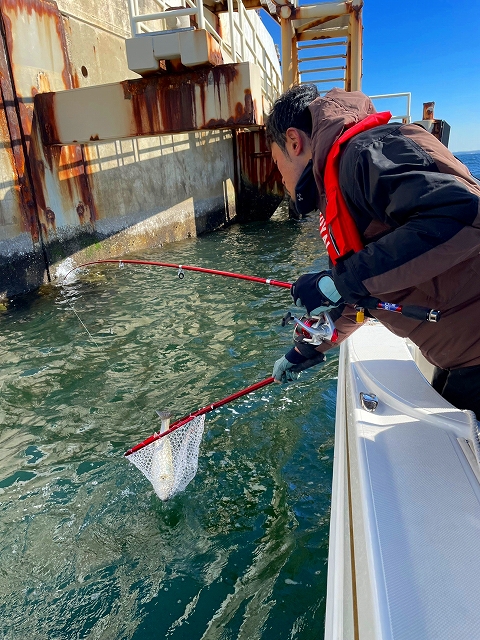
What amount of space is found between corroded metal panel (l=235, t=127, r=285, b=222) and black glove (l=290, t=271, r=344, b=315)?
1637cm

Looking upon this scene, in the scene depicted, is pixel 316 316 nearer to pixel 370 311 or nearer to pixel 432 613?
pixel 370 311

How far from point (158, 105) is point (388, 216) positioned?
6928 mm

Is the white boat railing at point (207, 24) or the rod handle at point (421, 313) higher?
the white boat railing at point (207, 24)

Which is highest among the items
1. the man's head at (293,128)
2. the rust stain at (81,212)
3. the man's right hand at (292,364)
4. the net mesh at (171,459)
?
the man's head at (293,128)

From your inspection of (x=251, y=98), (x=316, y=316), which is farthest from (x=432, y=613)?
(x=251, y=98)

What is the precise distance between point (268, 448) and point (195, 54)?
19.9ft

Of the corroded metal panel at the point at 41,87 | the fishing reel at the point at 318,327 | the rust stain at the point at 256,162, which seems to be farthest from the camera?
the rust stain at the point at 256,162

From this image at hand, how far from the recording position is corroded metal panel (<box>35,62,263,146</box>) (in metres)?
7.27

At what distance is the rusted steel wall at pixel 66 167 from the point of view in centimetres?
768

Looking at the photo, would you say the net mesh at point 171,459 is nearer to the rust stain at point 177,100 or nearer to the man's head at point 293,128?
the man's head at point 293,128

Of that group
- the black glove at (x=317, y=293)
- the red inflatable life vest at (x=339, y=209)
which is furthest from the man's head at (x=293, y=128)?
the black glove at (x=317, y=293)

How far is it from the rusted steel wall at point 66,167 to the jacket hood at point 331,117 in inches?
278

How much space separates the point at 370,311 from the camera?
221 centimetres

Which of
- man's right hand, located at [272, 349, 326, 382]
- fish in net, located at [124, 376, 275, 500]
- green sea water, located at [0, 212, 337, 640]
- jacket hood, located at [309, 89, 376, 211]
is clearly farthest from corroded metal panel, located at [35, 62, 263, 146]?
jacket hood, located at [309, 89, 376, 211]
